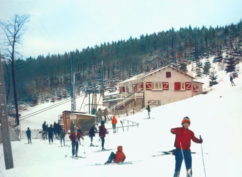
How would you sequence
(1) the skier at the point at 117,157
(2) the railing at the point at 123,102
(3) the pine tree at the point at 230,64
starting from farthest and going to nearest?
1. (2) the railing at the point at 123,102
2. (3) the pine tree at the point at 230,64
3. (1) the skier at the point at 117,157

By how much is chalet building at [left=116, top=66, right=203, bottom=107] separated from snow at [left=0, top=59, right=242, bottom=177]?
5.84 feet

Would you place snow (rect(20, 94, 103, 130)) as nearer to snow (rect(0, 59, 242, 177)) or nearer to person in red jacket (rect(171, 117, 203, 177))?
snow (rect(0, 59, 242, 177))

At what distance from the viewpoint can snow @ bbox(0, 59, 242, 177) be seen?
3182 mm

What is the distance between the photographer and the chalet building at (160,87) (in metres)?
6.46

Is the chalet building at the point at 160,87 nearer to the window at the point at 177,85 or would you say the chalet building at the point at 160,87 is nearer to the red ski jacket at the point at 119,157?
the window at the point at 177,85

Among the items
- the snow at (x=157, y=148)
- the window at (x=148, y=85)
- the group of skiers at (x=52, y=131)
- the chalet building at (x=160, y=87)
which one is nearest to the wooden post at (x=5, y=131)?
the snow at (x=157, y=148)

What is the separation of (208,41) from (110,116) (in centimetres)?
277

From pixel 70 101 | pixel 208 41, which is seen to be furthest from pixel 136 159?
pixel 208 41

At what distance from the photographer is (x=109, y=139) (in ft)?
14.4

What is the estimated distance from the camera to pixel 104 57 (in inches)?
180

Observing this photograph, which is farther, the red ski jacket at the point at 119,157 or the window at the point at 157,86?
the window at the point at 157,86

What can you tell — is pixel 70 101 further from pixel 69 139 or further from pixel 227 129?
pixel 227 129

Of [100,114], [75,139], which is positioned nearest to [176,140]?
[75,139]

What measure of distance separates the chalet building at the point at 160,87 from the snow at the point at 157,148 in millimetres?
1779
